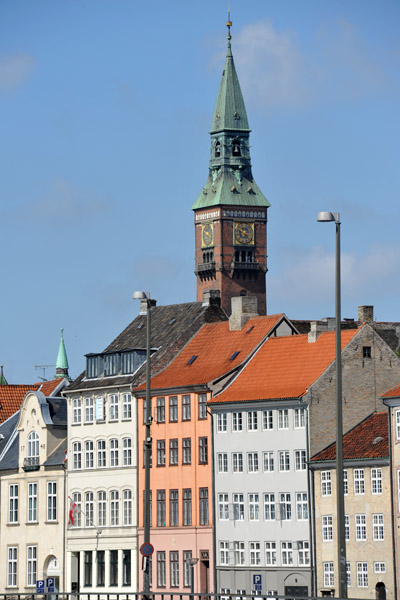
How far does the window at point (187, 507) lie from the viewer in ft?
→ 364

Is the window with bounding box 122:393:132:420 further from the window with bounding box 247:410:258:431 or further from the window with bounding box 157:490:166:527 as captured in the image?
the window with bounding box 247:410:258:431

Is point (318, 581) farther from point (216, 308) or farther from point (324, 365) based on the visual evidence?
point (216, 308)

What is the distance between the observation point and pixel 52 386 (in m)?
136

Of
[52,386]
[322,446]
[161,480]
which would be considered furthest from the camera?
[52,386]

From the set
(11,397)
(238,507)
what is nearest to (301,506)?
(238,507)

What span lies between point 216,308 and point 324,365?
62.7 ft

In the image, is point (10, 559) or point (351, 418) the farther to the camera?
point (10, 559)

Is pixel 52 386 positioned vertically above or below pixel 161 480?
above

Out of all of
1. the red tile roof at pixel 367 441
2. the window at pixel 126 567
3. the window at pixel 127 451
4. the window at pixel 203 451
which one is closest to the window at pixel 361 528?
the red tile roof at pixel 367 441

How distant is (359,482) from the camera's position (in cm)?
9819

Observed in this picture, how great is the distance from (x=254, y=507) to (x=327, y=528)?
680 centimetres

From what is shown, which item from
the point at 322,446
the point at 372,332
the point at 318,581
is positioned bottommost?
the point at 318,581

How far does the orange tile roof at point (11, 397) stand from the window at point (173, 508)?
89.3 feet

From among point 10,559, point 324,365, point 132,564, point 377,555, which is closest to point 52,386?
point 10,559
